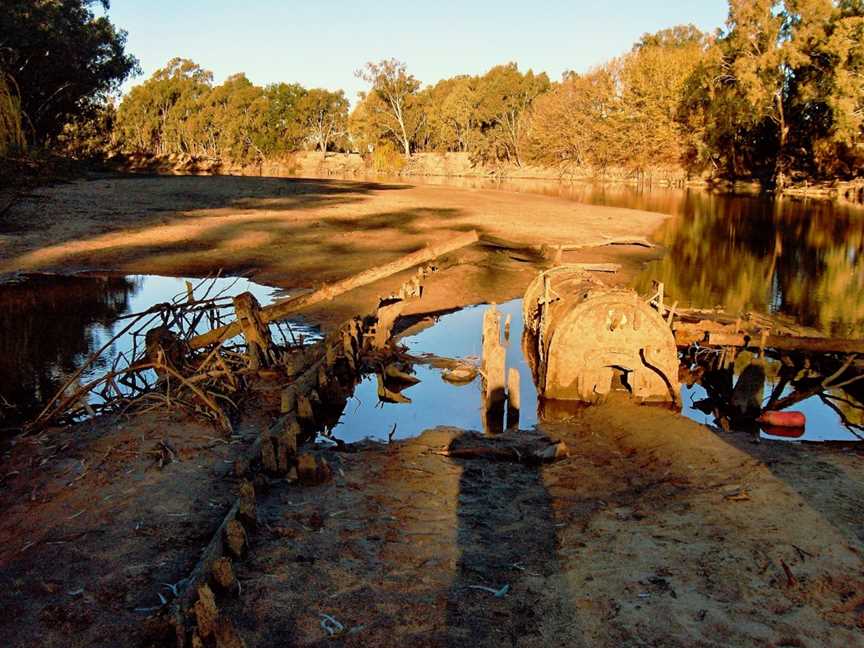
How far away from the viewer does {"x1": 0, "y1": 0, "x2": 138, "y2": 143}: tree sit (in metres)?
42.1

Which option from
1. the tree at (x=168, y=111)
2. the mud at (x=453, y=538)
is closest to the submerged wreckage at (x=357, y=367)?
the mud at (x=453, y=538)

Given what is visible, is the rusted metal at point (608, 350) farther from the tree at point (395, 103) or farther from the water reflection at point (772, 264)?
the tree at point (395, 103)

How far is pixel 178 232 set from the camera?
30344 millimetres

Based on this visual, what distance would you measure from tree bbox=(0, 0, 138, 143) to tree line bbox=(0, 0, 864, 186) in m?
0.14

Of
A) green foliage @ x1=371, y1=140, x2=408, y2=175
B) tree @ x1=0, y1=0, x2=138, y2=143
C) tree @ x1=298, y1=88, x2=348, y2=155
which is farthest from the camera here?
tree @ x1=298, y1=88, x2=348, y2=155

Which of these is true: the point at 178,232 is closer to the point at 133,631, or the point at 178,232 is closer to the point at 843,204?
the point at 133,631

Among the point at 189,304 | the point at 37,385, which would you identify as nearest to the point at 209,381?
the point at 189,304

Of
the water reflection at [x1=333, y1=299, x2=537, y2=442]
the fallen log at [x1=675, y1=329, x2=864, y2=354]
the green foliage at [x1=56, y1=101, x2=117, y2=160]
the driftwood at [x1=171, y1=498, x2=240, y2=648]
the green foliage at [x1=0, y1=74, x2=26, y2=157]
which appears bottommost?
the water reflection at [x1=333, y1=299, x2=537, y2=442]

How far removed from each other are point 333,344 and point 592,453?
525 cm

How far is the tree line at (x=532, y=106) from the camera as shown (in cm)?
5175

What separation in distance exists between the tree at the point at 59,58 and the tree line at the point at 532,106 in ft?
0.45

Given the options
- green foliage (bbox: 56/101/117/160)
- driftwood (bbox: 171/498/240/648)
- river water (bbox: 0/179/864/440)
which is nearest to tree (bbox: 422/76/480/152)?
green foliage (bbox: 56/101/117/160)

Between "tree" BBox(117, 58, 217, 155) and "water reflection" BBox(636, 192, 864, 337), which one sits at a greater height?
"tree" BBox(117, 58, 217, 155)

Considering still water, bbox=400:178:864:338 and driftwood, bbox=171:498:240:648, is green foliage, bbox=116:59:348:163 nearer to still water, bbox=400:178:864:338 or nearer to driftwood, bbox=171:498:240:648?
still water, bbox=400:178:864:338
